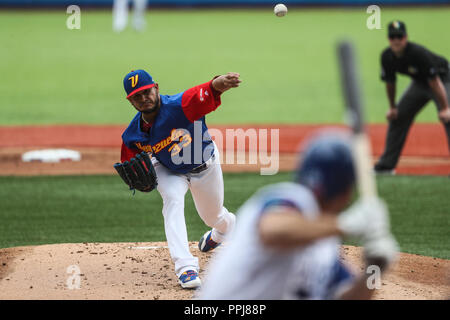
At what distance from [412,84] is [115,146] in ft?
16.7

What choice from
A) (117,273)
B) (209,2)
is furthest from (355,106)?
(209,2)

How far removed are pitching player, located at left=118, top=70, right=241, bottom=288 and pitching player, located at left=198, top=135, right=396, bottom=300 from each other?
271 centimetres

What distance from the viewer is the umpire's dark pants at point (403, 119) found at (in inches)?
400

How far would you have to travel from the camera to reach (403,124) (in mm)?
10398

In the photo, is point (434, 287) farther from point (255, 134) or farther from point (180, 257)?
point (255, 134)

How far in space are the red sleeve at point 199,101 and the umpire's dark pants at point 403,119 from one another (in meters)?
5.05

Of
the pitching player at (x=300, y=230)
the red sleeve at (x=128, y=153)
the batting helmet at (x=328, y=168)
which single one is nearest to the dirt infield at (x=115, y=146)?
the red sleeve at (x=128, y=153)

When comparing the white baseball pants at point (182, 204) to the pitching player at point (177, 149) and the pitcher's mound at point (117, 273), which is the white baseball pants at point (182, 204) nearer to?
the pitching player at point (177, 149)

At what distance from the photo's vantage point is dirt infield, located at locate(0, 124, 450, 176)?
11.1 metres

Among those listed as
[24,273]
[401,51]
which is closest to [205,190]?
[24,273]

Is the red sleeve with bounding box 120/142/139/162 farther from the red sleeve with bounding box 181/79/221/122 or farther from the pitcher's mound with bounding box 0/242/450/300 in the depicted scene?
the pitcher's mound with bounding box 0/242/450/300

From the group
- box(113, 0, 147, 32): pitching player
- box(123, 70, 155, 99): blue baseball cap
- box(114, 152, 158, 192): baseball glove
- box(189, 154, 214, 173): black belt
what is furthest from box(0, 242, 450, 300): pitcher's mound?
box(113, 0, 147, 32): pitching player

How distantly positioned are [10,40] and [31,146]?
724 inches

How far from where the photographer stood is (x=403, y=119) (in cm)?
1036
